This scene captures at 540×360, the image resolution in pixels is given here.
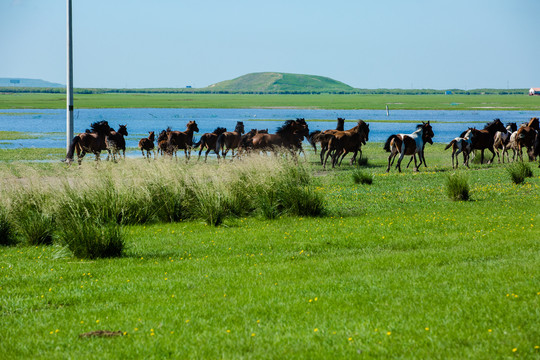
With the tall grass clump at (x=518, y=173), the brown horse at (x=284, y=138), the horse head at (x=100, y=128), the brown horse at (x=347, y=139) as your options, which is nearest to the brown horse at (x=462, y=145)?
the brown horse at (x=347, y=139)

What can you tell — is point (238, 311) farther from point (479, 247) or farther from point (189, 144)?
point (189, 144)

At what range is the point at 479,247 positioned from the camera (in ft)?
37.1

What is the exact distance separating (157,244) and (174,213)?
330cm

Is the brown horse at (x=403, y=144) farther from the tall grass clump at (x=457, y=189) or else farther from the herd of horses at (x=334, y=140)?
the tall grass clump at (x=457, y=189)

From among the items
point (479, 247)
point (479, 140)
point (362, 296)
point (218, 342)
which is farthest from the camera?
point (479, 140)

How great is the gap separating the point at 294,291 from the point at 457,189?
34.4 feet

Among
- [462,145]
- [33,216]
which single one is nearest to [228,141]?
[462,145]

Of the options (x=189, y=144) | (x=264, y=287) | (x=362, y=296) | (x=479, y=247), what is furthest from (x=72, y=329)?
(x=189, y=144)

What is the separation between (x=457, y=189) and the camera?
17.9 meters

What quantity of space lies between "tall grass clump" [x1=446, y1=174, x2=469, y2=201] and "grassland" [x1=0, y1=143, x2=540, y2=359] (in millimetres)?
2376

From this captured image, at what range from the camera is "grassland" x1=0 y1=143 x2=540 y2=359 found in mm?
6707

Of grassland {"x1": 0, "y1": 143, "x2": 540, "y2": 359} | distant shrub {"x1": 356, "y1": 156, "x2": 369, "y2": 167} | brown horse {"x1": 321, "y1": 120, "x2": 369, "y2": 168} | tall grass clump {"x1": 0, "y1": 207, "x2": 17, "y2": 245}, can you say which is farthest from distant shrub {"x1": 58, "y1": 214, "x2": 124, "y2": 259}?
distant shrub {"x1": 356, "y1": 156, "x2": 369, "y2": 167}

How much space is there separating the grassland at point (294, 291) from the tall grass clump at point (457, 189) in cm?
238

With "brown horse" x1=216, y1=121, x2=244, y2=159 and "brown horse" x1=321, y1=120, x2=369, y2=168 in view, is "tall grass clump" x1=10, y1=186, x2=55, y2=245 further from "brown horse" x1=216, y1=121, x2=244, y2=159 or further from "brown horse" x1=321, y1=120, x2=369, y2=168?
"brown horse" x1=216, y1=121, x2=244, y2=159
